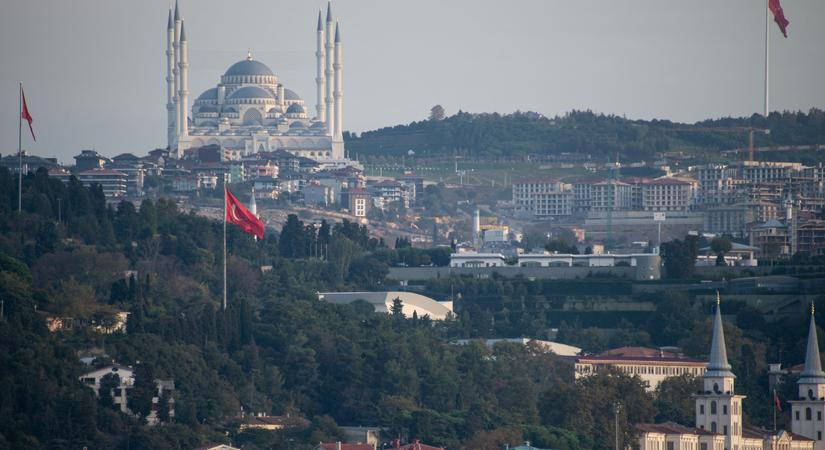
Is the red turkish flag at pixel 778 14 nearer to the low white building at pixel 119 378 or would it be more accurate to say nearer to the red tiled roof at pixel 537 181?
the red tiled roof at pixel 537 181

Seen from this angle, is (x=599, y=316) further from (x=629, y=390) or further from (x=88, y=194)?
(x=629, y=390)

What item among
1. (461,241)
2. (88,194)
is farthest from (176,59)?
(88,194)

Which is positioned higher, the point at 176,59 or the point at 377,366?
the point at 176,59

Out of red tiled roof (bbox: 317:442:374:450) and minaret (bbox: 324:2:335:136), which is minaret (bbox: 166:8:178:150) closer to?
minaret (bbox: 324:2:335:136)

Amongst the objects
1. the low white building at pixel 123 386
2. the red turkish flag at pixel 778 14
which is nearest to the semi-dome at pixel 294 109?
the red turkish flag at pixel 778 14

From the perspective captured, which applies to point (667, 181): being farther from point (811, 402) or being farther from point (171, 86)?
point (811, 402)
